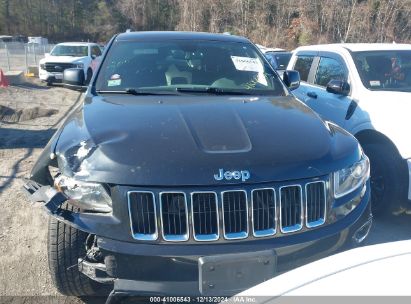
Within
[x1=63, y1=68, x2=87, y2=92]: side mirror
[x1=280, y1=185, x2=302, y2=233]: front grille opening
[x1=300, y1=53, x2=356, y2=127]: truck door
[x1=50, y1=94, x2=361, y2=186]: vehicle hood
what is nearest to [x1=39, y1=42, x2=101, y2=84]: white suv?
[x1=300, y1=53, x2=356, y2=127]: truck door

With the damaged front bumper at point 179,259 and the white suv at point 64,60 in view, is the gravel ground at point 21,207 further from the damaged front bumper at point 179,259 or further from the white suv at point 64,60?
the white suv at point 64,60

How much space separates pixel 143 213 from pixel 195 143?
520 millimetres

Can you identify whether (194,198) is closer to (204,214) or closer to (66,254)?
(204,214)

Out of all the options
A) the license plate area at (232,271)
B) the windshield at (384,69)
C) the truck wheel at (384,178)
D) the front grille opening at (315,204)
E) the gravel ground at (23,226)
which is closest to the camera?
the license plate area at (232,271)

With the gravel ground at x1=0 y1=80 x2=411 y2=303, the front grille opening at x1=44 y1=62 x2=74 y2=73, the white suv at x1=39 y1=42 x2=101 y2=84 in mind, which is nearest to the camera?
the gravel ground at x1=0 y1=80 x2=411 y2=303

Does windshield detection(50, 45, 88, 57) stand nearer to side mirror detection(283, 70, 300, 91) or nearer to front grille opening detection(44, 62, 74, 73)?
front grille opening detection(44, 62, 74, 73)

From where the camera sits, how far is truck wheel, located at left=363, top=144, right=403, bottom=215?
4250 millimetres

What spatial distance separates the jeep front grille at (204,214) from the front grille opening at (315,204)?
0.18m

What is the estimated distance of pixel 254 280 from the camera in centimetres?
233

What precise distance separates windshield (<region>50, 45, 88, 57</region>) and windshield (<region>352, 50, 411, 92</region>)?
15.0m

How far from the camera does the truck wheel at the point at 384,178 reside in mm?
4250

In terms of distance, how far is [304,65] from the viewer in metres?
6.69

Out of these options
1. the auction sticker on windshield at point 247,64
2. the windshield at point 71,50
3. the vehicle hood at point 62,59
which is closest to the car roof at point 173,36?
the auction sticker on windshield at point 247,64

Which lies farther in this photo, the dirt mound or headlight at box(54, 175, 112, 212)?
the dirt mound
